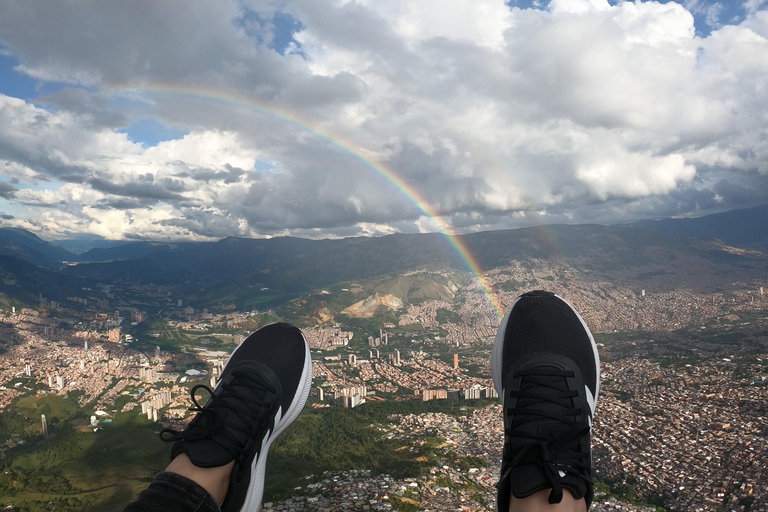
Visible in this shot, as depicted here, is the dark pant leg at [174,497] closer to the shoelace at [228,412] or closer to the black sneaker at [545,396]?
the shoelace at [228,412]

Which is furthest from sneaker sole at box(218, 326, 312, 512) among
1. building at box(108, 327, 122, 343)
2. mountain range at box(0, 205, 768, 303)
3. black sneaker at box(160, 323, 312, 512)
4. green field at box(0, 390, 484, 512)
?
mountain range at box(0, 205, 768, 303)

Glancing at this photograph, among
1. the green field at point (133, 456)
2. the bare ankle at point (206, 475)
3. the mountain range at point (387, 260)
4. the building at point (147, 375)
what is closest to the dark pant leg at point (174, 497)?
the bare ankle at point (206, 475)

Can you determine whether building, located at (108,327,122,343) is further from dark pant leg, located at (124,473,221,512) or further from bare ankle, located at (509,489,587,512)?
bare ankle, located at (509,489,587,512)

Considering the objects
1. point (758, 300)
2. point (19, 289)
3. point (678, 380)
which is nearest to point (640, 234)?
point (758, 300)

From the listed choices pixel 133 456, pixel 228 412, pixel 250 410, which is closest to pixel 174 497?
pixel 228 412

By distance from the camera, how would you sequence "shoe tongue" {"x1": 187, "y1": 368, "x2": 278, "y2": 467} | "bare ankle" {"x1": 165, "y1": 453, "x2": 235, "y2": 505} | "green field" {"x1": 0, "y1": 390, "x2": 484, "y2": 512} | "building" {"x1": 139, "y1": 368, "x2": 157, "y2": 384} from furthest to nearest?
"building" {"x1": 139, "y1": 368, "x2": 157, "y2": 384}, "green field" {"x1": 0, "y1": 390, "x2": 484, "y2": 512}, "shoe tongue" {"x1": 187, "y1": 368, "x2": 278, "y2": 467}, "bare ankle" {"x1": 165, "y1": 453, "x2": 235, "y2": 505}

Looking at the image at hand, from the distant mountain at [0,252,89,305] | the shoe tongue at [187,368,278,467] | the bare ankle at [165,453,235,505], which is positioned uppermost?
the shoe tongue at [187,368,278,467]
